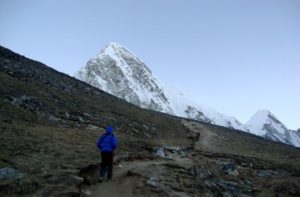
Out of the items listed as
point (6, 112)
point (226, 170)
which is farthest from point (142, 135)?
point (226, 170)

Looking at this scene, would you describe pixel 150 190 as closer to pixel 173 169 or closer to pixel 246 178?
pixel 173 169

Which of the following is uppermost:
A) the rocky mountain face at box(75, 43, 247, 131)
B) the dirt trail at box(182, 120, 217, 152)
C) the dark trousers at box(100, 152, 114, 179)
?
the rocky mountain face at box(75, 43, 247, 131)

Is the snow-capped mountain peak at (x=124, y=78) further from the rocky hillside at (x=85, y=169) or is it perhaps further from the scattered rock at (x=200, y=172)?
the scattered rock at (x=200, y=172)

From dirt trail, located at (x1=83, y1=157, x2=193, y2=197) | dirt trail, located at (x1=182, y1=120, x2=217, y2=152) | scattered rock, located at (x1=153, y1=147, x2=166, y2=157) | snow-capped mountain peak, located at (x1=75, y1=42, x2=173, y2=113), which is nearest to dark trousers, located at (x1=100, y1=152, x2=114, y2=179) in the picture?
dirt trail, located at (x1=83, y1=157, x2=193, y2=197)

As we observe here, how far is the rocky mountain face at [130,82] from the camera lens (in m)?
164

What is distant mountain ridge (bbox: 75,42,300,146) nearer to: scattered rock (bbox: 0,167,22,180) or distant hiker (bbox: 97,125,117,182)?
distant hiker (bbox: 97,125,117,182)

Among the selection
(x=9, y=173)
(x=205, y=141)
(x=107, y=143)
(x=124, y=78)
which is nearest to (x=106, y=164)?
(x=107, y=143)

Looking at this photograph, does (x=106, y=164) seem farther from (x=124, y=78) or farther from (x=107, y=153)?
(x=124, y=78)

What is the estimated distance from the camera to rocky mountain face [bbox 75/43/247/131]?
164 meters

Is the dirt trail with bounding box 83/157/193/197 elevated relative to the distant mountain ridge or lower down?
lower down

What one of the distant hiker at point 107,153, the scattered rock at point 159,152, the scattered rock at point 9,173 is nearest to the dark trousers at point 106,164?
the distant hiker at point 107,153

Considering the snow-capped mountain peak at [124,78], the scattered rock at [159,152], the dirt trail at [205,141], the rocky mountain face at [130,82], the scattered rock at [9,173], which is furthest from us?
the rocky mountain face at [130,82]

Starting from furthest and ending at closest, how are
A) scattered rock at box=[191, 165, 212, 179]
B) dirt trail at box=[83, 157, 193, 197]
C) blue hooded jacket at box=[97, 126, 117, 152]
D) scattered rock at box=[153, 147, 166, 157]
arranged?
1. scattered rock at box=[153, 147, 166, 157]
2. scattered rock at box=[191, 165, 212, 179]
3. blue hooded jacket at box=[97, 126, 117, 152]
4. dirt trail at box=[83, 157, 193, 197]

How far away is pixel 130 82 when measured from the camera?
563ft
